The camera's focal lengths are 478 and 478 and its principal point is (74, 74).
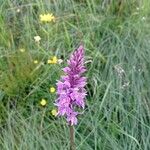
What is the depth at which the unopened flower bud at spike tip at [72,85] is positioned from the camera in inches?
70.7

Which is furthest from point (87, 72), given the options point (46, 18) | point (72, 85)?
point (72, 85)

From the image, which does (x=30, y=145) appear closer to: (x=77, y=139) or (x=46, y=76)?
(x=77, y=139)

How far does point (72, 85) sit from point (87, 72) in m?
0.99

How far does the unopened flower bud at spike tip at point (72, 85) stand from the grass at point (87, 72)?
1.94 feet

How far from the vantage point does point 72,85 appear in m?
1.84

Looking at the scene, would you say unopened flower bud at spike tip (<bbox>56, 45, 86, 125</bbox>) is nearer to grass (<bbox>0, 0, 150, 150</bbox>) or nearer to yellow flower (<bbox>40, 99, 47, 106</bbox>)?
grass (<bbox>0, 0, 150, 150</bbox>)

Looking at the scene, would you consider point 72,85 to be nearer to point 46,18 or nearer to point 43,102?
point 43,102

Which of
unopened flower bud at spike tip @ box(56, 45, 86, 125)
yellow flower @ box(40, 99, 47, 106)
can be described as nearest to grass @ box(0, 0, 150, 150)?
yellow flower @ box(40, 99, 47, 106)

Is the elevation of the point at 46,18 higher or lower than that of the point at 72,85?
lower

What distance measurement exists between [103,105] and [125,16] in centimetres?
89

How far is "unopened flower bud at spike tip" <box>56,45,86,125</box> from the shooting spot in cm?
180

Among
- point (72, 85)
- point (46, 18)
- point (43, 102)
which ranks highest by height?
point (72, 85)

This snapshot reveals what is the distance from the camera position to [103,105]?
2.60 metres

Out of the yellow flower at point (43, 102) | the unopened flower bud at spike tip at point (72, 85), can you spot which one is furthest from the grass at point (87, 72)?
the unopened flower bud at spike tip at point (72, 85)
